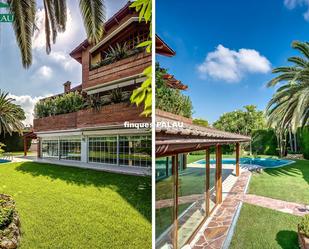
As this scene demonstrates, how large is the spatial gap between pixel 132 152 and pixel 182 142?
21.1ft

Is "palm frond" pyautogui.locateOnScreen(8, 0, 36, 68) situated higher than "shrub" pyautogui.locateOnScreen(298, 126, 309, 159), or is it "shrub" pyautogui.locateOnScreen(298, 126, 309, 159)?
"palm frond" pyautogui.locateOnScreen(8, 0, 36, 68)

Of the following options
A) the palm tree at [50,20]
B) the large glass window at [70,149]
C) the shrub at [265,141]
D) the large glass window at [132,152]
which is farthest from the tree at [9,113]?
the shrub at [265,141]

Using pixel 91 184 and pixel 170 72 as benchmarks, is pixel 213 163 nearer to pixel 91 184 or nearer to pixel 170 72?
pixel 170 72

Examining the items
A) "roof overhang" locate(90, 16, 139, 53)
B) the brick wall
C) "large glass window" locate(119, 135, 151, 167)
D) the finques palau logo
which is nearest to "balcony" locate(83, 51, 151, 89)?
"roof overhang" locate(90, 16, 139, 53)

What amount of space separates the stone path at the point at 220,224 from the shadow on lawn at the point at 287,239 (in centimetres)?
57

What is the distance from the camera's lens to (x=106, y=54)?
752 cm

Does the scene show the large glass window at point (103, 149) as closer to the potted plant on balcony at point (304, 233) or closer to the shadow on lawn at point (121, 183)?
the shadow on lawn at point (121, 183)

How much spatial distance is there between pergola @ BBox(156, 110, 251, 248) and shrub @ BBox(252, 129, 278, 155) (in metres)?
0.11

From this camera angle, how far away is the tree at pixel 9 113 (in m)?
5.34

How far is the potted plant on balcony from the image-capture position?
8.25 ft

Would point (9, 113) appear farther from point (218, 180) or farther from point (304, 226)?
point (304, 226)

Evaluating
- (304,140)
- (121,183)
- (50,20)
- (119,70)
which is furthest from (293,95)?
(119,70)

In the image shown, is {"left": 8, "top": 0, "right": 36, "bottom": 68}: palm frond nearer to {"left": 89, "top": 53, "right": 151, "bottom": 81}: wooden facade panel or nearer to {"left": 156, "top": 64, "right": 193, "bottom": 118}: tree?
{"left": 89, "top": 53, "right": 151, "bottom": 81}: wooden facade panel

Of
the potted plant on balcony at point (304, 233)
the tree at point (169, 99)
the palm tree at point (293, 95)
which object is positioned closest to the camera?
the tree at point (169, 99)
